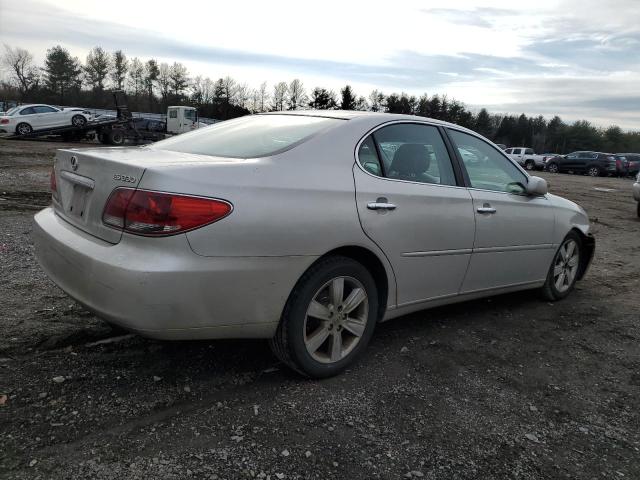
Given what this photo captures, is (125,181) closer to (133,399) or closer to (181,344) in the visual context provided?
(133,399)

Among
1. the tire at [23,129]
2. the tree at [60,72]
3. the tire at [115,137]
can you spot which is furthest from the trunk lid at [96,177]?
the tree at [60,72]

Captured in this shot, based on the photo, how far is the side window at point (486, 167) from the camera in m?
3.86

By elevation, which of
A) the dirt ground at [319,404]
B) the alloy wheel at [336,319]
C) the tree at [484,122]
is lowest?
the dirt ground at [319,404]

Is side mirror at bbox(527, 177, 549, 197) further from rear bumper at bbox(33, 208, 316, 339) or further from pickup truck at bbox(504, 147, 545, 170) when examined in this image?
pickup truck at bbox(504, 147, 545, 170)

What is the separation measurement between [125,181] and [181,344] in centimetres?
131

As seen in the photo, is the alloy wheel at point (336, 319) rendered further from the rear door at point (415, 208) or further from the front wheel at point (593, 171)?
the front wheel at point (593, 171)

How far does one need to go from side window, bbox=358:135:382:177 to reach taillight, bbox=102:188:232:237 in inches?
39.6

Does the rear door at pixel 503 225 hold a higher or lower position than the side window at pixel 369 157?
lower

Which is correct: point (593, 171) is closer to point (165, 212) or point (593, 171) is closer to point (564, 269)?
point (564, 269)

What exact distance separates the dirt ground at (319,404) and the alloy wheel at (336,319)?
0.18 metres

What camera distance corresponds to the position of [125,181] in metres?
2.43

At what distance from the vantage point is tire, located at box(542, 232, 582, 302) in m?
4.75

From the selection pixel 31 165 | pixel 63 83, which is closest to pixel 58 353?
pixel 31 165

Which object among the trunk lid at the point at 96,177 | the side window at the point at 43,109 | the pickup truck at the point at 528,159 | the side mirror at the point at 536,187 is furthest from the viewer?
the pickup truck at the point at 528,159
